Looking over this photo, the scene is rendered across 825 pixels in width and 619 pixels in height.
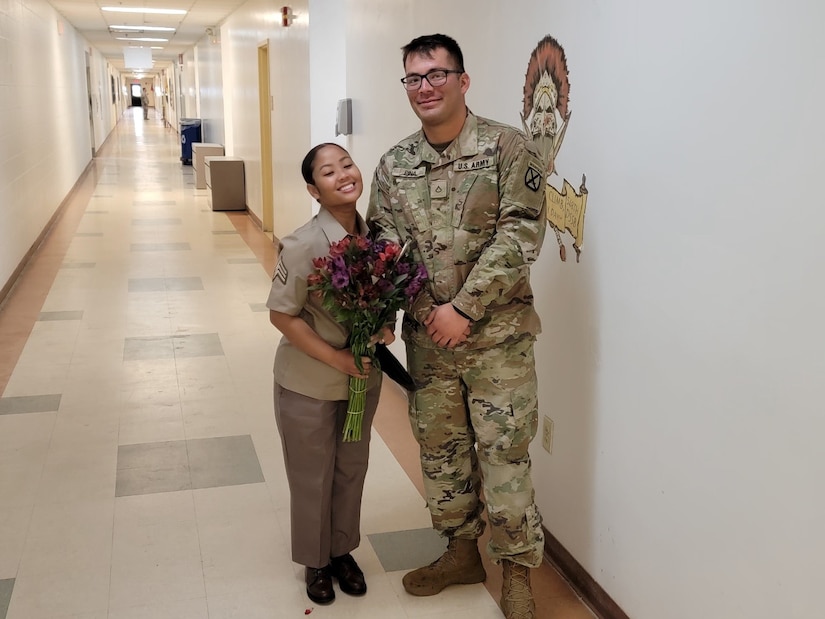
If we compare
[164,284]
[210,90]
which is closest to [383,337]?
[164,284]

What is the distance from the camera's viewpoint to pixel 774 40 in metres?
1.67

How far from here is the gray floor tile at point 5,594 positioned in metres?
2.45

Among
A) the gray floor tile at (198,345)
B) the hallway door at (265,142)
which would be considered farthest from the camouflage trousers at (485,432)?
the hallway door at (265,142)

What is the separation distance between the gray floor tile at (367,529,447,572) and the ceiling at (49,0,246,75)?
9218 millimetres

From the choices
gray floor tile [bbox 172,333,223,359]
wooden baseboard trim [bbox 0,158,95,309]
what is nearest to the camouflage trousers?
gray floor tile [bbox 172,333,223,359]

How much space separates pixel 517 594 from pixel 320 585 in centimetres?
63

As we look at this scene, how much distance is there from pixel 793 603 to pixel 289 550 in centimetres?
172

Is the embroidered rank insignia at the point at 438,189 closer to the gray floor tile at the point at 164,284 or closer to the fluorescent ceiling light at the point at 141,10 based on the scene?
the gray floor tile at the point at 164,284

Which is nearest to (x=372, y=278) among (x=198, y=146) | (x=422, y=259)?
(x=422, y=259)

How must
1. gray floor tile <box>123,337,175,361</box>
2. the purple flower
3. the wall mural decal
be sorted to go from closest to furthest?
1. the purple flower
2. the wall mural decal
3. gray floor tile <box>123,337,175,361</box>

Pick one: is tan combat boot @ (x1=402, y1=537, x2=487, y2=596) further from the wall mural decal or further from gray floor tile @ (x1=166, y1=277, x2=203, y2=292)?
gray floor tile @ (x1=166, y1=277, x2=203, y2=292)

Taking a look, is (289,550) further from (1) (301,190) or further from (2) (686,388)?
(1) (301,190)

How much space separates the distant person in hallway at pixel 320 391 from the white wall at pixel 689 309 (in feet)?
2.29

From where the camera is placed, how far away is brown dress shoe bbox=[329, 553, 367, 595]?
259 centimetres
